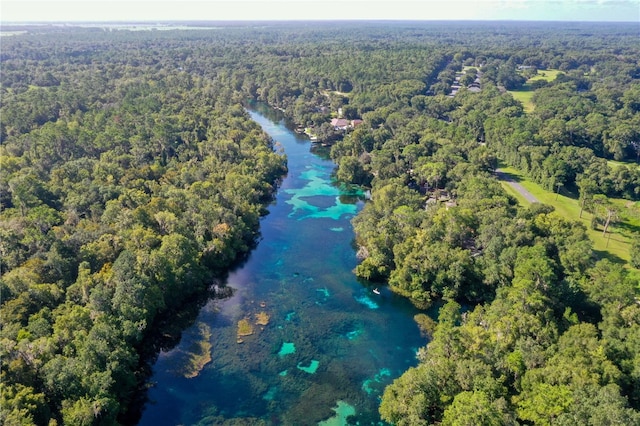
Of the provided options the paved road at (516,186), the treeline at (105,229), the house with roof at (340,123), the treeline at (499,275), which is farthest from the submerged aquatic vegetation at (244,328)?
the house with roof at (340,123)

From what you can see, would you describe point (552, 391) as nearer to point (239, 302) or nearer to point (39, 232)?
point (239, 302)

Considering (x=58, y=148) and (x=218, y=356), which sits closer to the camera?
(x=218, y=356)

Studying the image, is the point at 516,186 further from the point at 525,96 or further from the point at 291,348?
the point at 525,96

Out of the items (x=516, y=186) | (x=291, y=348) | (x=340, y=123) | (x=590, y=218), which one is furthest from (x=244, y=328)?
(x=340, y=123)

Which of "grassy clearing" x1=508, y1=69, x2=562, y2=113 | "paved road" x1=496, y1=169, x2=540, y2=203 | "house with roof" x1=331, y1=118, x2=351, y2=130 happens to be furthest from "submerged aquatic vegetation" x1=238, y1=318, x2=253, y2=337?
"grassy clearing" x1=508, y1=69, x2=562, y2=113

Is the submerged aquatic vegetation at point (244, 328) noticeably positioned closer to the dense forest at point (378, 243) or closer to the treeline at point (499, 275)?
the dense forest at point (378, 243)

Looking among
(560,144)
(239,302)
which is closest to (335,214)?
(239,302)
